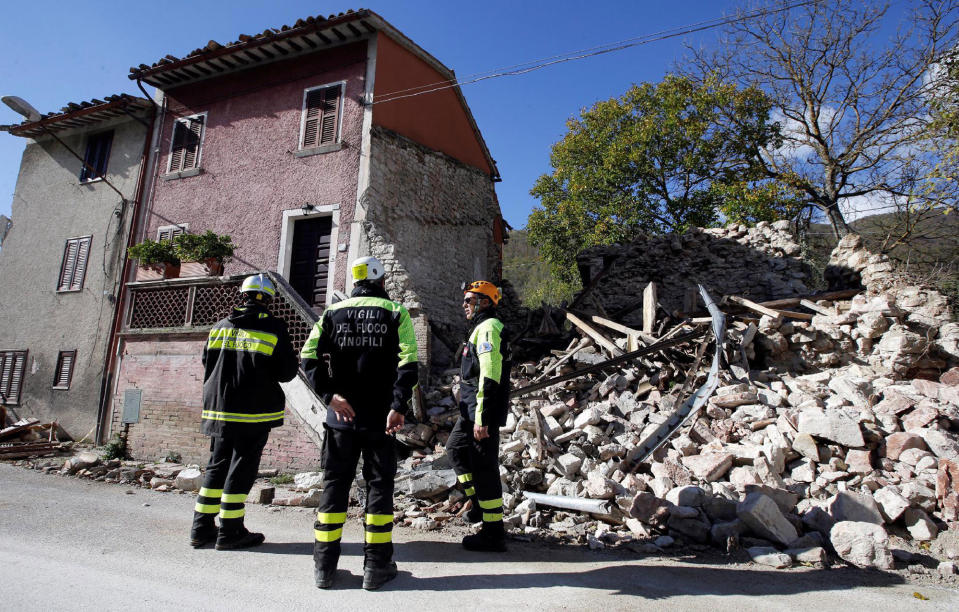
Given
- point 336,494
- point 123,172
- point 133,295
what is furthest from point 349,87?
point 336,494

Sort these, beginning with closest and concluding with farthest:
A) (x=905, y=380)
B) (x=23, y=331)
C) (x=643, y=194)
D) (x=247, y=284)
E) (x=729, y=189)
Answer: (x=247, y=284)
(x=905, y=380)
(x=23, y=331)
(x=729, y=189)
(x=643, y=194)

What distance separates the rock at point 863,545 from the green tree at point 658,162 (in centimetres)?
1283

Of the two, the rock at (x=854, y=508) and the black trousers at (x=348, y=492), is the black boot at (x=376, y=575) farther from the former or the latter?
the rock at (x=854, y=508)

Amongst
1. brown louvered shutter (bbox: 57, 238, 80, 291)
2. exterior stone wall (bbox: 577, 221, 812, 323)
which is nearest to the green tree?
exterior stone wall (bbox: 577, 221, 812, 323)

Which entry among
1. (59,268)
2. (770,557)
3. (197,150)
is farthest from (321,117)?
(770,557)

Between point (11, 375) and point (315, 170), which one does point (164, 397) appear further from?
point (11, 375)

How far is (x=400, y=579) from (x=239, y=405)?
5.77 feet

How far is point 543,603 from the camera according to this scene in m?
2.78

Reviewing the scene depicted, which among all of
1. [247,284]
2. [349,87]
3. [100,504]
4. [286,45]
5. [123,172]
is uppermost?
[286,45]

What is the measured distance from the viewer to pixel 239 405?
380 cm

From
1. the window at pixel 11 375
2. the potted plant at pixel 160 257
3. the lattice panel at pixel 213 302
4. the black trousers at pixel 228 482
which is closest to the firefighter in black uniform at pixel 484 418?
the black trousers at pixel 228 482

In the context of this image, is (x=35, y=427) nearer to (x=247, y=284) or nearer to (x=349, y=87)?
(x=349, y=87)

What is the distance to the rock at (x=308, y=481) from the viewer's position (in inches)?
231

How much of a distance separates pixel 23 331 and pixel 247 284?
14.0m
